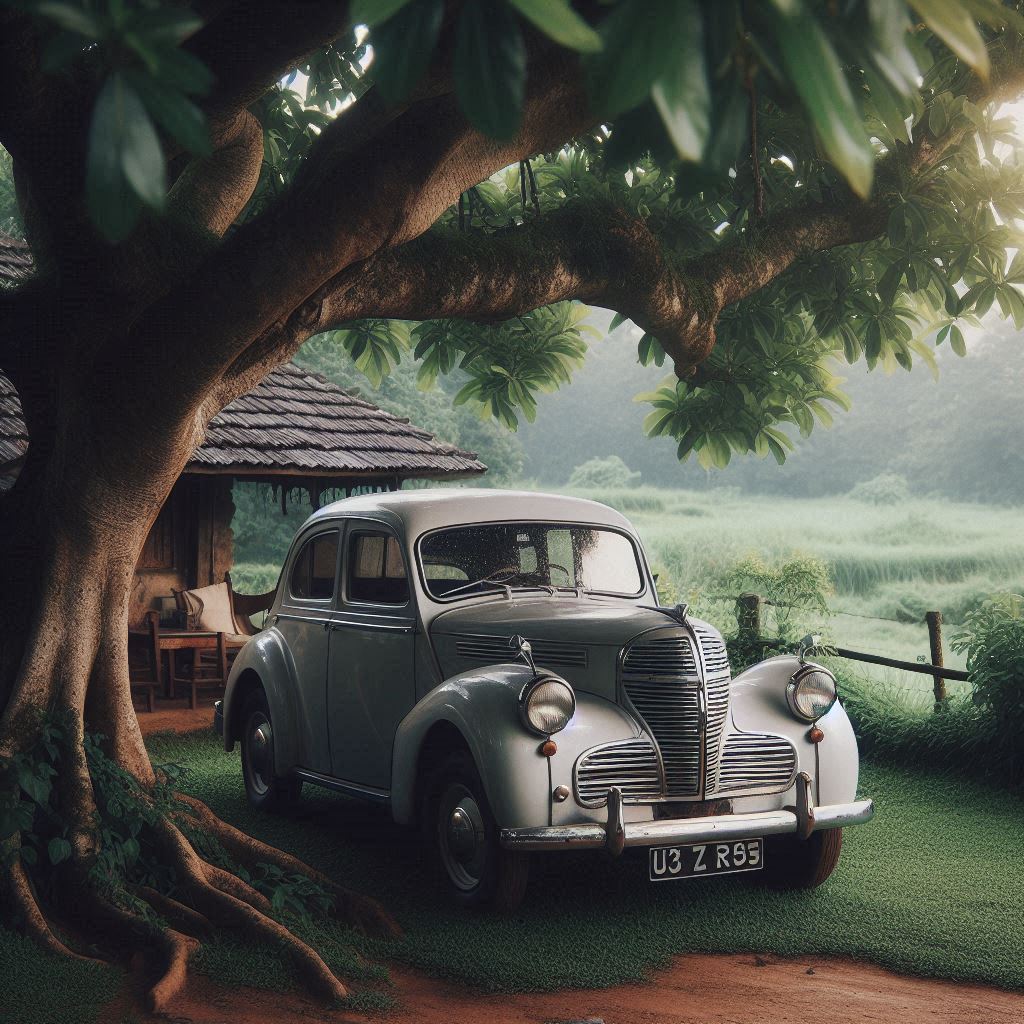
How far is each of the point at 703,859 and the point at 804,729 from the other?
90 cm

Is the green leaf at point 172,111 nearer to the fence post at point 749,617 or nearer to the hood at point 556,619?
the hood at point 556,619

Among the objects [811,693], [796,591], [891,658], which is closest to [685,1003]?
[811,693]

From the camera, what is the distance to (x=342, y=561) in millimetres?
6980

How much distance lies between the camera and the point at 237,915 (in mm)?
4922

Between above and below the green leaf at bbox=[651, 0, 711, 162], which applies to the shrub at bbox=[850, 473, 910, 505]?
above

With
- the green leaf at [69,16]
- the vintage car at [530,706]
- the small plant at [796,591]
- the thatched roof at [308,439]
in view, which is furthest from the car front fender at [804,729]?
the thatched roof at [308,439]

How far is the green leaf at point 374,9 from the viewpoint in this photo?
173cm

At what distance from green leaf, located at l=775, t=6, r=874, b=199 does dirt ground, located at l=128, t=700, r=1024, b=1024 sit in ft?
11.2

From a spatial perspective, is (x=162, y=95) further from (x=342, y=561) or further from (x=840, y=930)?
(x=342, y=561)

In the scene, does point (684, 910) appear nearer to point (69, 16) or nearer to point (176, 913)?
point (176, 913)

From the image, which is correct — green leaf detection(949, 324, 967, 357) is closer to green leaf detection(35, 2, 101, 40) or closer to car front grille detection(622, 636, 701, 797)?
car front grille detection(622, 636, 701, 797)

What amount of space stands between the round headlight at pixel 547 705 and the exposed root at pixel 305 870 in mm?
1095

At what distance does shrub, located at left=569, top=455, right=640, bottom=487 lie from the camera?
54.9 metres

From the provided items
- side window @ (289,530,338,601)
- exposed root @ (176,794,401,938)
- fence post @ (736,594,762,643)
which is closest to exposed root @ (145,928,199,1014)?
exposed root @ (176,794,401,938)
